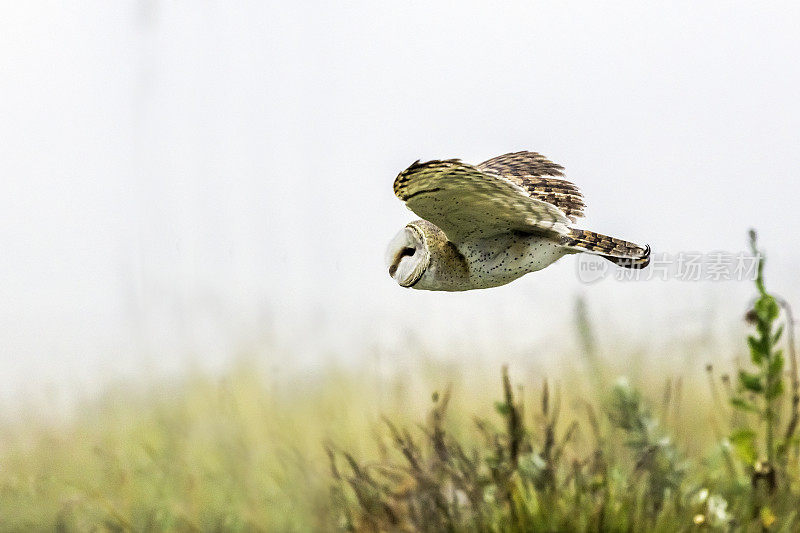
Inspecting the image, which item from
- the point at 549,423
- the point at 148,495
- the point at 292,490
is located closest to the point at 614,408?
the point at 549,423

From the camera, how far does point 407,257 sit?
69 centimetres

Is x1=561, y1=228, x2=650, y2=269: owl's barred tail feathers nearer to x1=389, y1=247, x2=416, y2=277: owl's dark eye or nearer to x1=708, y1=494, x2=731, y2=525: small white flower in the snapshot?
x1=389, y1=247, x2=416, y2=277: owl's dark eye

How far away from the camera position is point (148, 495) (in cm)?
176

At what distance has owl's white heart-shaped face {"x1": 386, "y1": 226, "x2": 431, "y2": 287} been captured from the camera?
670mm

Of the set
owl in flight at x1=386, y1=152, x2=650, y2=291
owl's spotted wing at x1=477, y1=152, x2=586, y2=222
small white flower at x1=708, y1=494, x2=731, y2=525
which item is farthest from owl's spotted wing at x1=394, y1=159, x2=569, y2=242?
small white flower at x1=708, y1=494, x2=731, y2=525

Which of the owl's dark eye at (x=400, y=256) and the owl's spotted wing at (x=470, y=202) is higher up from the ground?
the owl's spotted wing at (x=470, y=202)

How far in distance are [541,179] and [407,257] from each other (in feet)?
0.89

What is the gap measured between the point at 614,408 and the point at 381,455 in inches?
18.9

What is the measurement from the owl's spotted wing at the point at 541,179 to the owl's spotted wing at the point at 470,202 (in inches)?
6.7

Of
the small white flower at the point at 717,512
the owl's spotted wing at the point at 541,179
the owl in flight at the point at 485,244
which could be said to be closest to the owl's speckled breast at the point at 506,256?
the owl in flight at the point at 485,244

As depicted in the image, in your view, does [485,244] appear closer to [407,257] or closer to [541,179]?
[407,257]

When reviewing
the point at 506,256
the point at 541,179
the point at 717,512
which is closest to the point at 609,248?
the point at 506,256

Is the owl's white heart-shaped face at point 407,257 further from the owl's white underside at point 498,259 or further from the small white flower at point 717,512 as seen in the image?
the small white flower at point 717,512

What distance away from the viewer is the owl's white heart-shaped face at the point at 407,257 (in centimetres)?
→ 67
